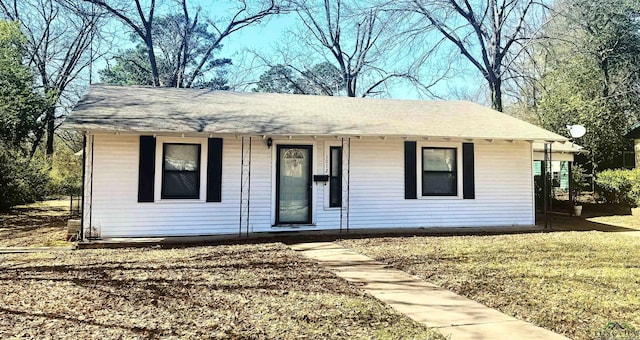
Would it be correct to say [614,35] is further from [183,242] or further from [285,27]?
[183,242]

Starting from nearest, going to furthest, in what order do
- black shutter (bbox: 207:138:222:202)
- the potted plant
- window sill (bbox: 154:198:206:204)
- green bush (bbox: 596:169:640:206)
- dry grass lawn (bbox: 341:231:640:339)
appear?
1. dry grass lawn (bbox: 341:231:640:339)
2. window sill (bbox: 154:198:206:204)
3. black shutter (bbox: 207:138:222:202)
4. green bush (bbox: 596:169:640:206)
5. the potted plant

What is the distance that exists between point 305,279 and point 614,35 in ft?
66.6

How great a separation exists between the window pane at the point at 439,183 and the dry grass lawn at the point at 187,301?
4.62 metres

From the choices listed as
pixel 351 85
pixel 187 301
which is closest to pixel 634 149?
pixel 351 85

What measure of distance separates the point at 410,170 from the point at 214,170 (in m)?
4.49

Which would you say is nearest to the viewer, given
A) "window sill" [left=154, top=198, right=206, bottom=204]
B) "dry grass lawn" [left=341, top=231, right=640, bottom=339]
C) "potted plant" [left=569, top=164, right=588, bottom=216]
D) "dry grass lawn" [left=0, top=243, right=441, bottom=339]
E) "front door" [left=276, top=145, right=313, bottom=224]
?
"dry grass lawn" [left=0, top=243, right=441, bottom=339]

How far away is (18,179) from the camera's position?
50.9 ft

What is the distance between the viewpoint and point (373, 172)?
33.6 feet

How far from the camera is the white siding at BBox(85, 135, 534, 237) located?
8.88 metres

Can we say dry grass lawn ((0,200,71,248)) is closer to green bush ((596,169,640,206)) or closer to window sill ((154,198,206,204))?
window sill ((154,198,206,204))

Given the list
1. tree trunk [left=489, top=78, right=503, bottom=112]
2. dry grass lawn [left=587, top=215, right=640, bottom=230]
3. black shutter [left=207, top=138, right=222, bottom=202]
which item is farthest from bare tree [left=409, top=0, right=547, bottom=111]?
black shutter [left=207, top=138, right=222, bottom=202]

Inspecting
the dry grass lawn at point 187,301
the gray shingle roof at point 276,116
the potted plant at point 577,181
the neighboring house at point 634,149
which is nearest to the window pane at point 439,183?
the gray shingle roof at point 276,116

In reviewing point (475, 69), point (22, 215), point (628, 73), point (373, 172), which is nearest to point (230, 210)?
point (373, 172)

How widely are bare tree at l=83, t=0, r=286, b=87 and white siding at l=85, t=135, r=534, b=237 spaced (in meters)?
15.5
